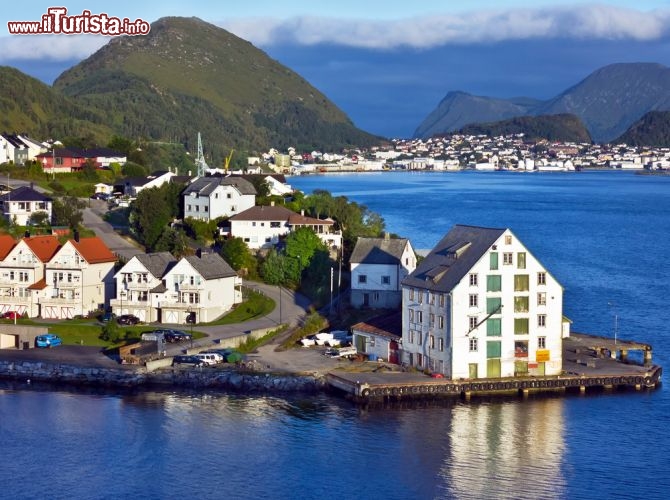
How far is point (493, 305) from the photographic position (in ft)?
109

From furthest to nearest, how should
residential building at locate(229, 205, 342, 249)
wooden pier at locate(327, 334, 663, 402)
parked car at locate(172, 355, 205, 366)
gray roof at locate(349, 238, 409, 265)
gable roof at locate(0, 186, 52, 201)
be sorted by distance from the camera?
gable roof at locate(0, 186, 52, 201) < residential building at locate(229, 205, 342, 249) < gray roof at locate(349, 238, 409, 265) < parked car at locate(172, 355, 205, 366) < wooden pier at locate(327, 334, 663, 402)

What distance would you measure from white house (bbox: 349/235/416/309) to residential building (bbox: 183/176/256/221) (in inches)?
593

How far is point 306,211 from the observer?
5731cm

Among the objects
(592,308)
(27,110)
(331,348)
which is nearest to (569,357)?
(331,348)

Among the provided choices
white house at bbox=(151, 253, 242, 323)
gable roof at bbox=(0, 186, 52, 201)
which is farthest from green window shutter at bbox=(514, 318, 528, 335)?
gable roof at bbox=(0, 186, 52, 201)

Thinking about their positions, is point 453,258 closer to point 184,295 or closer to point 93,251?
Result: point 184,295

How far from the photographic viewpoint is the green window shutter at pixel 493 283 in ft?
109

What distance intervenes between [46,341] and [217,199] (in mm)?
19329

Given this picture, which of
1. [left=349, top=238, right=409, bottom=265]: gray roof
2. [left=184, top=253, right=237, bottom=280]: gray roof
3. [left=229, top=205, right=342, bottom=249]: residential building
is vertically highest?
[left=229, top=205, right=342, bottom=249]: residential building

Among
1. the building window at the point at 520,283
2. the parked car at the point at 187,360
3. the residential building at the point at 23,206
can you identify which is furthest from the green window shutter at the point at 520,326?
the residential building at the point at 23,206

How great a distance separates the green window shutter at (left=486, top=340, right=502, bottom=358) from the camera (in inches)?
1305

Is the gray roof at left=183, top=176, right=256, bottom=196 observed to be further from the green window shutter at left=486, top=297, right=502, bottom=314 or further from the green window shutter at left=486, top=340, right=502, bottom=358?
the green window shutter at left=486, top=340, right=502, bottom=358

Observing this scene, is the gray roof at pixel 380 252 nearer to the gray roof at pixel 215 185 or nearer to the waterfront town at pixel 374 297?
the waterfront town at pixel 374 297

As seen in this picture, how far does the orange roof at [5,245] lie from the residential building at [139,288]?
4.84 meters
